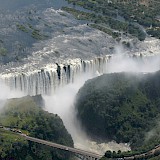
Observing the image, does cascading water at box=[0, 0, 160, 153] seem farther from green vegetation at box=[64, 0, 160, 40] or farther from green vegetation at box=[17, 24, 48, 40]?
green vegetation at box=[64, 0, 160, 40]

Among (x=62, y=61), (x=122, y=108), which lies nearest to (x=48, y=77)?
(x=62, y=61)

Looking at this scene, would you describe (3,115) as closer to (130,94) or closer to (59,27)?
(130,94)

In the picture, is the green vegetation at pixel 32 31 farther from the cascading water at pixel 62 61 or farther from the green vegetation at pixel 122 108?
the green vegetation at pixel 122 108

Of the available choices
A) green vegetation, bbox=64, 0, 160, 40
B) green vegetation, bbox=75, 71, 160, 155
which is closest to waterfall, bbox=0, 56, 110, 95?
green vegetation, bbox=75, 71, 160, 155

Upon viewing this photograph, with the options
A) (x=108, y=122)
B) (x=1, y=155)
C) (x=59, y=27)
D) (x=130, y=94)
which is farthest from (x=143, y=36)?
(x=1, y=155)

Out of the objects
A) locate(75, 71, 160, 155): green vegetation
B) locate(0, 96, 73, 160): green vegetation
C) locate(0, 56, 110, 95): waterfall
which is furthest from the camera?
locate(0, 56, 110, 95): waterfall

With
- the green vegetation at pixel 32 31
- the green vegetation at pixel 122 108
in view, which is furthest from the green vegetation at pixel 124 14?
the green vegetation at pixel 122 108
